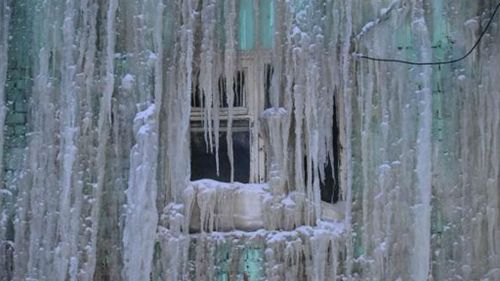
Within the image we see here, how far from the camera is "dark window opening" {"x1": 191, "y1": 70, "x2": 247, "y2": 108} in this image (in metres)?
5.79

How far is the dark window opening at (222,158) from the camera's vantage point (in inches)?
234

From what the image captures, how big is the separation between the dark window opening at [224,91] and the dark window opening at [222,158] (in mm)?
238

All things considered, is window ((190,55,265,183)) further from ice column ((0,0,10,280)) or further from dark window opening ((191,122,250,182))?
ice column ((0,0,10,280))

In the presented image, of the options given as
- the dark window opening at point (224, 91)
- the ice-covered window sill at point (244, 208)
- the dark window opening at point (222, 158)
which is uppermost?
the dark window opening at point (224, 91)

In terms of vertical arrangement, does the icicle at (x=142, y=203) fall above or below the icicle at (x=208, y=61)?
below

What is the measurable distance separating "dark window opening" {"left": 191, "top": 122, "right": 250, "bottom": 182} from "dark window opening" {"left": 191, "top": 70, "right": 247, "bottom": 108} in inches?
9.4

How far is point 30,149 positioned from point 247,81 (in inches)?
75.8

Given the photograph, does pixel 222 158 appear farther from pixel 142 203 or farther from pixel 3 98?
pixel 3 98

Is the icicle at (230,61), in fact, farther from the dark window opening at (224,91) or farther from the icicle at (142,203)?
the icicle at (142,203)

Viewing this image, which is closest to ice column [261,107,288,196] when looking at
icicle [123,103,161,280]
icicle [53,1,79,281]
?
icicle [123,103,161,280]

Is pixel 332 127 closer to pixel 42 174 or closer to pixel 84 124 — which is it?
pixel 84 124

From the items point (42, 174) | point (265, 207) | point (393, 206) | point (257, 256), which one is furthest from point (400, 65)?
point (42, 174)

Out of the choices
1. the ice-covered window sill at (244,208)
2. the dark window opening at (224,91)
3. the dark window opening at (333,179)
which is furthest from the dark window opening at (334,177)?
the dark window opening at (224,91)

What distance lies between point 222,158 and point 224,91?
643 millimetres
